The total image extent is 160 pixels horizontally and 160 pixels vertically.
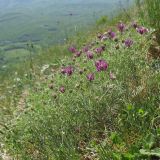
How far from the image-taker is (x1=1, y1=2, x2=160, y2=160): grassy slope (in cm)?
388

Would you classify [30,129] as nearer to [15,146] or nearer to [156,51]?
[15,146]

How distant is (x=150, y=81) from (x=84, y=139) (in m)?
0.86

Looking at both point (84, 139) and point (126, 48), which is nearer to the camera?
point (84, 139)

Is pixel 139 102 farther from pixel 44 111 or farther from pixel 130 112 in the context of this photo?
pixel 44 111

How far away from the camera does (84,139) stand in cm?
429

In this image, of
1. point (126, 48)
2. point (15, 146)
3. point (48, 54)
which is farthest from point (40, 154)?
point (48, 54)

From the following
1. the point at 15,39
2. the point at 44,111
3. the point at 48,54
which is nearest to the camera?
the point at 44,111

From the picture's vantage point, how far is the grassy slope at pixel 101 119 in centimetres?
388

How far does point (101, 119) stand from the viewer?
4.33 metres

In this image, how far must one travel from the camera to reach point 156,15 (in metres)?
6.37

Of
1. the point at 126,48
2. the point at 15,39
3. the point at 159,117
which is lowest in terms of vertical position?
the point at 15,39

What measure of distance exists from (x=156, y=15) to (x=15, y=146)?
3091mm

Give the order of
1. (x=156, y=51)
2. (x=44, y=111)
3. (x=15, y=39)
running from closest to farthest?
1. (x=44, y=111)
2. (x=156, y=51)
3. (x=15, y=39)

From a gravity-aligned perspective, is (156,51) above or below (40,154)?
above
